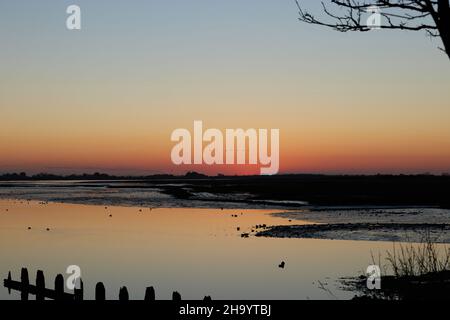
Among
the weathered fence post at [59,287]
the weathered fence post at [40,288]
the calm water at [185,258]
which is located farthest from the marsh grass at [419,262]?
the weathered fence post at [40,288]

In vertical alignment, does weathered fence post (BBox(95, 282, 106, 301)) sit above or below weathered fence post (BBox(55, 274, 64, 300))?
above

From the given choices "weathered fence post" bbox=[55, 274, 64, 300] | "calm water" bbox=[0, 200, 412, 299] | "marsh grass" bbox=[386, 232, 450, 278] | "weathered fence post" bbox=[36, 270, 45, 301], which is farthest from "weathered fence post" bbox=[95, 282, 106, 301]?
"calm water" bbox=[0, 200, 412, 299]

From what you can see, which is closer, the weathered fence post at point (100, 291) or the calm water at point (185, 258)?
the weathered fence post at point (100, 291)

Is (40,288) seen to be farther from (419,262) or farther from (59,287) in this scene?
(419,262)

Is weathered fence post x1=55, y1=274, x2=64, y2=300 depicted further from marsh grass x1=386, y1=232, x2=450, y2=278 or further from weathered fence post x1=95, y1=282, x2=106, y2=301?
marsh grass x1=386, y1=232, x2=450, y2=278

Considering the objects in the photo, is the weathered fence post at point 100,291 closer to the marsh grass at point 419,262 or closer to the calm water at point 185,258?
the marsh grass at point 419,262

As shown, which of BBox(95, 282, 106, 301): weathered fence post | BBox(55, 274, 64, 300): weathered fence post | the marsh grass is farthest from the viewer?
BBox(55, 274, 64, 300): weathered fence post

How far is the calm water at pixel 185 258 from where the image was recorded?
18.1 metres

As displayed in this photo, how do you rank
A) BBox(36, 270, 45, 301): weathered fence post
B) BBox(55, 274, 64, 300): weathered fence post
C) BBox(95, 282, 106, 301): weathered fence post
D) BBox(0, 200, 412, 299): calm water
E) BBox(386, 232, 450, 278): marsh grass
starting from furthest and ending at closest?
BBox(0, 200, 412, 299): calm water → BBox(36, 270, 45, 301): weathered fence post → BBox(55, 274, 64, 300): weathered fence post → BBox(386, 232, 450, 278): marsh grass → BBox(95, 282, 106, 301): weathered fence post

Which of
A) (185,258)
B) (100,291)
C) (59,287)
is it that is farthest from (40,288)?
(185,258)

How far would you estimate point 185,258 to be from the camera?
2375 cm

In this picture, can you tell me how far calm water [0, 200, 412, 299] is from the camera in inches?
714
